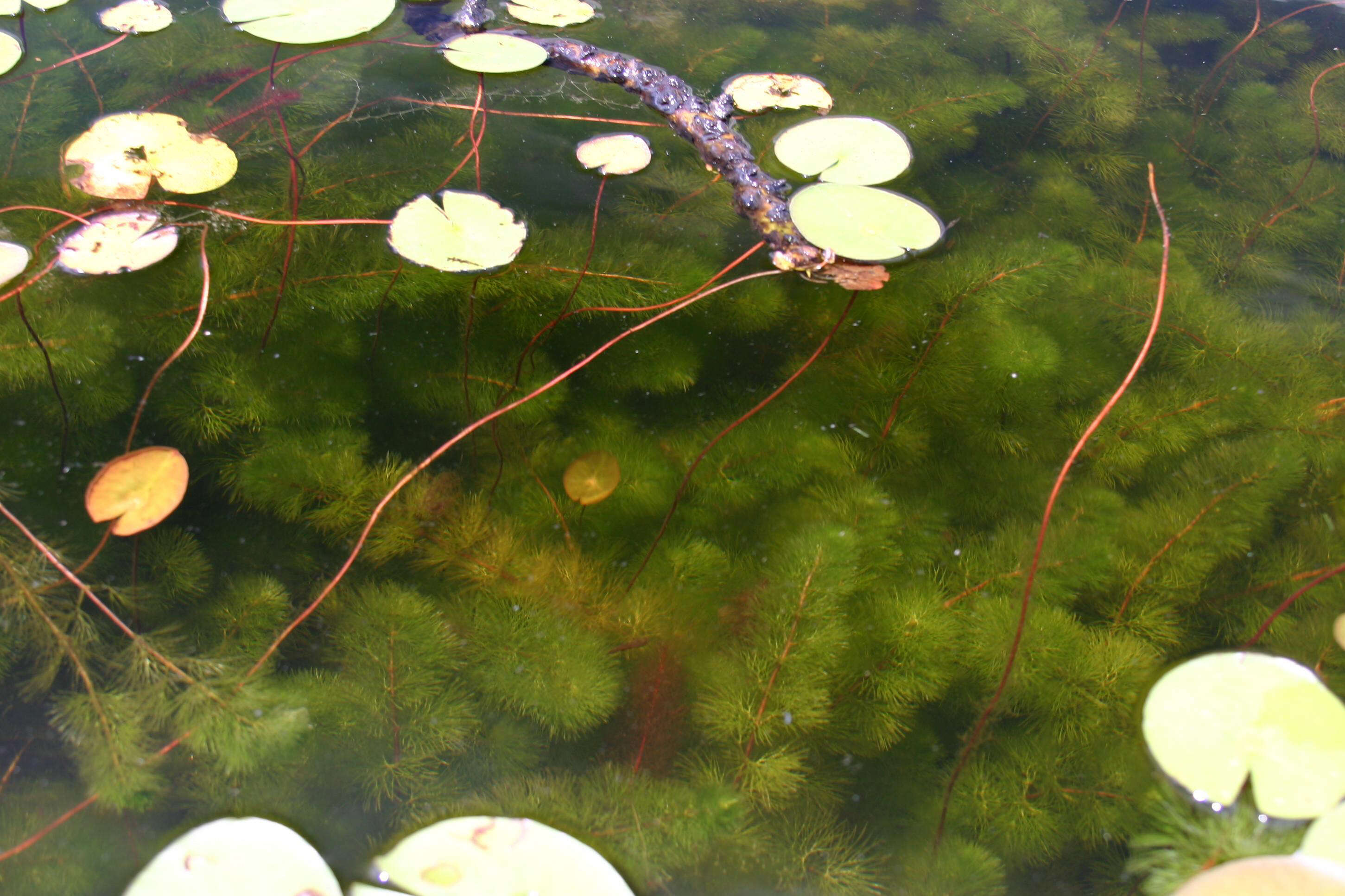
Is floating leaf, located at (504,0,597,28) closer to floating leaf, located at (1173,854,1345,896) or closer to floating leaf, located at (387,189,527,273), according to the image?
floating leaf, located at (387,189,527,273)

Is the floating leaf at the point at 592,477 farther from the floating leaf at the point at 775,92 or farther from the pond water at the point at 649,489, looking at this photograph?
the floating leaf at the point at 775,92

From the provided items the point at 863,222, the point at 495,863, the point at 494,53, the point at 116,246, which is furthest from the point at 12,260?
the point at 863,222

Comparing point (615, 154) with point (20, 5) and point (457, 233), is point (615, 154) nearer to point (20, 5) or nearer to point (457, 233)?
point (457, 233)

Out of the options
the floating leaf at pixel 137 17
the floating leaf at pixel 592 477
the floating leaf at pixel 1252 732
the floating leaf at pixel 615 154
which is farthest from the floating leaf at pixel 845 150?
the floating leaf at pixel 137 17

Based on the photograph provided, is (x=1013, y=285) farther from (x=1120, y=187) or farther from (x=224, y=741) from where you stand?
(x=224, y=741)

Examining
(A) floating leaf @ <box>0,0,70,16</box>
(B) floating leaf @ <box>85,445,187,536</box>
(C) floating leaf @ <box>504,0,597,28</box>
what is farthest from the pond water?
(C) floating leaf @ <box>504,0,597,28</box>

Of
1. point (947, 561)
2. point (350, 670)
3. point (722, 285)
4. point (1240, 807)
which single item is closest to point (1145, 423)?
point (947, 561)
